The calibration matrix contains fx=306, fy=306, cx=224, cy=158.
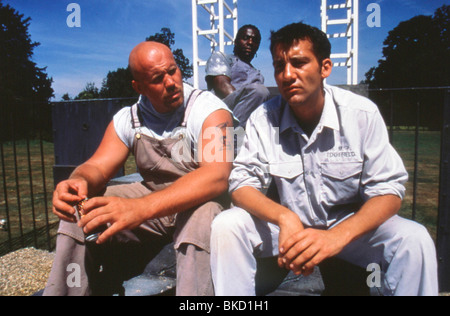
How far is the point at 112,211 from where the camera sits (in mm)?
1585

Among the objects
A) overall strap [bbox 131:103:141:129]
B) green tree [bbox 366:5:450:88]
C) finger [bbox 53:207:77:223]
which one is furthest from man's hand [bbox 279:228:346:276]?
green tree [bbox 366:5:450:88]

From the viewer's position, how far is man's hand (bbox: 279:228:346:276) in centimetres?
144

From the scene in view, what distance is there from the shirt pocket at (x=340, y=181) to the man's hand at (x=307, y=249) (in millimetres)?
425

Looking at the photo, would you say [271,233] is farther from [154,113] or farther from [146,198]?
[154,113]

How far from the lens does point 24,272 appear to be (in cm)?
339

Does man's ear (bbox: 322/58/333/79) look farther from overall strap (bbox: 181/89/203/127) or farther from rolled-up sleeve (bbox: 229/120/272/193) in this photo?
overall strap (bbox: 181/89/203/127)

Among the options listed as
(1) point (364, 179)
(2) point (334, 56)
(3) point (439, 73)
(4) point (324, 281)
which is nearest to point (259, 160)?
(1) point (364, 179)

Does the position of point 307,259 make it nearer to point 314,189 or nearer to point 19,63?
point 314,189

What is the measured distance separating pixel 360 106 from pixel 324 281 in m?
1.08

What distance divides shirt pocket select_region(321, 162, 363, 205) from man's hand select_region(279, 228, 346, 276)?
0.43 metres

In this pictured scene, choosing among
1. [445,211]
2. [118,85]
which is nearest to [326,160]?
[445,211]

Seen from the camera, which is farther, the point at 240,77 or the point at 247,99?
the point at 240,77

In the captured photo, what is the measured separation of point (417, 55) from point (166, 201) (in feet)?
143

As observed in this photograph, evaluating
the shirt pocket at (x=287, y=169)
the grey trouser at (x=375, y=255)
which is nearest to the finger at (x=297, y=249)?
the grey trouser at (x=375, y=255)
